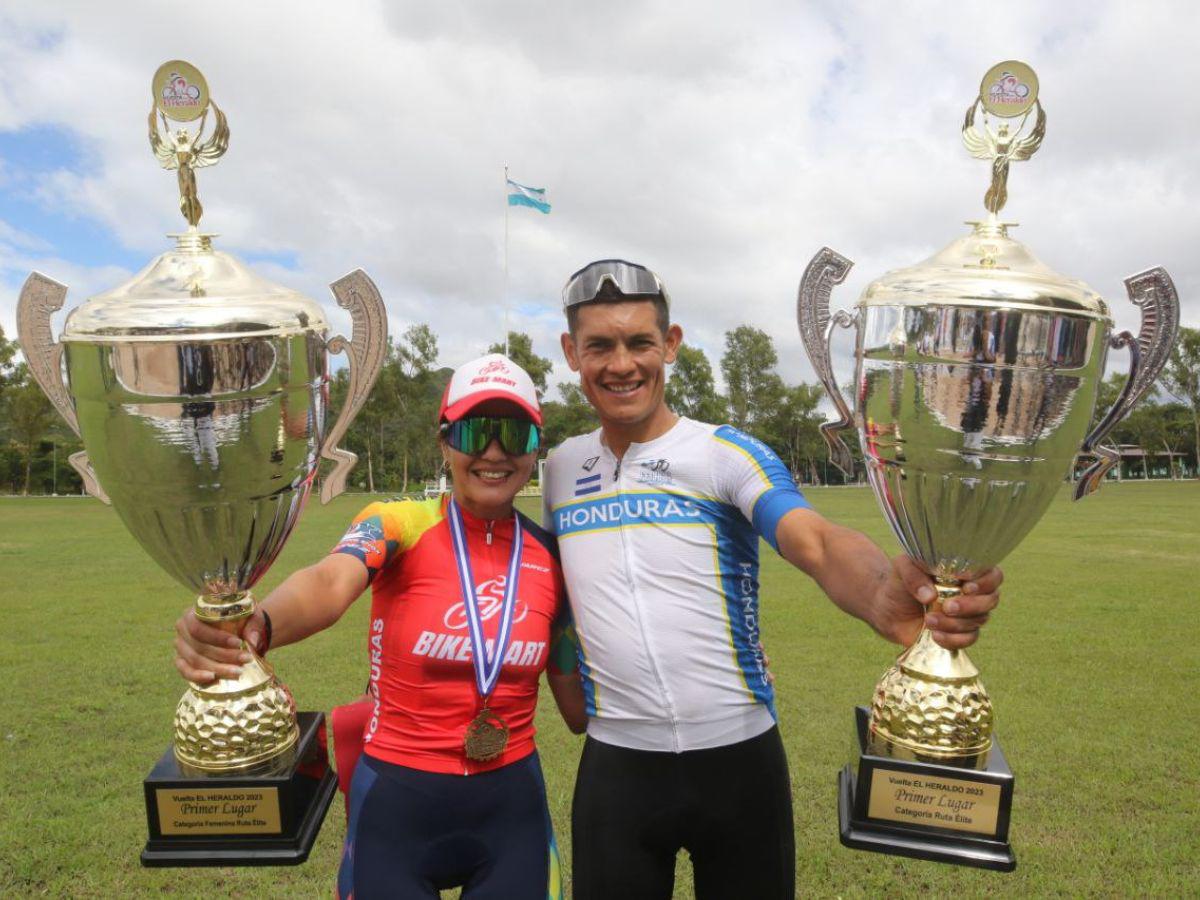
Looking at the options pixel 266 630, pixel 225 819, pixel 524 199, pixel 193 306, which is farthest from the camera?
pixel 524 199

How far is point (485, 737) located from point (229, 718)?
675 mm

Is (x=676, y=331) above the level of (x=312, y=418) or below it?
above

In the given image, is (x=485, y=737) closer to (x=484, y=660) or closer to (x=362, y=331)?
(x=484, y=660)

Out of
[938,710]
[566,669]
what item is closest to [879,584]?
[938,710]

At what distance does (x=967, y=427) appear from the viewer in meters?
1.82

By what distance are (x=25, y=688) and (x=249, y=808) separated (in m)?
6.39

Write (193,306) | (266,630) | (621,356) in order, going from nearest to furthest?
Result: (193,306) → (266,630) → (621,356)

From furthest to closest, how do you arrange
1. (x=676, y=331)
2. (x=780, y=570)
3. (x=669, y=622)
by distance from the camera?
1. (x=780, y=570)
2. (x=676, y=331)
3. (x=669, y=622)

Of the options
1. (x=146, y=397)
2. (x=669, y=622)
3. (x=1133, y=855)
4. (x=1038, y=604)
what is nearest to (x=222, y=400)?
(x=146, y=397)

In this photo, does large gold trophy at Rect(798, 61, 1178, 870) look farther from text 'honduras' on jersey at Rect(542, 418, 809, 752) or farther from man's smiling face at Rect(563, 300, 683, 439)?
man's smiling face at Rect(563, 300, 683, 439)

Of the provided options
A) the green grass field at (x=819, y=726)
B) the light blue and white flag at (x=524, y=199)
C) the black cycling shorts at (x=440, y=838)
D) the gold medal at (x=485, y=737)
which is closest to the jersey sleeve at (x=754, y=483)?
the gold medal at (x=485, y=737)

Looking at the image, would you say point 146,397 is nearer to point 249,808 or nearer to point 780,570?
point 249,808

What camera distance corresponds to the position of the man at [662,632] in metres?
2.37

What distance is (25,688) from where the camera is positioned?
22.8 feet
